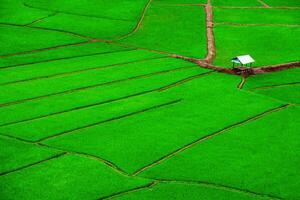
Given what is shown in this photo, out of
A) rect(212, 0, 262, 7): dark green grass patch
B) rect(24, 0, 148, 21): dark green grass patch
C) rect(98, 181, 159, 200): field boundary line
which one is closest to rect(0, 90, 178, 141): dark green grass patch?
rect(98, 181, 159, 200): field boundary line

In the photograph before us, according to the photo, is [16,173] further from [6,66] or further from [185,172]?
[6,66]

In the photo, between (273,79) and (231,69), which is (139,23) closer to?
(231,69)

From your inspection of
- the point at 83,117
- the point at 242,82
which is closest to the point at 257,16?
the point at 242,82

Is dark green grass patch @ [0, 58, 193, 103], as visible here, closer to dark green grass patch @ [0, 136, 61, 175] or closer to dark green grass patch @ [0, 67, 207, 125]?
dark green grass patch @ [0, 67, 207, 125]

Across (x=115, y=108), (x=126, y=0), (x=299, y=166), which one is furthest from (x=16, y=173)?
(x=126, y=0)

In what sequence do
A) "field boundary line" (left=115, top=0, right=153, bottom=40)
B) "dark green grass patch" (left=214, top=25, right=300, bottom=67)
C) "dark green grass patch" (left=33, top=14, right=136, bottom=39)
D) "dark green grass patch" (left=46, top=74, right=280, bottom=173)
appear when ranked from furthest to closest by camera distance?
"dark green grass patch" (left=33, top=14, right=136, bottom=39) < "field boundary line" (left=115, top=0, right=153, bottom=40) < "dark green grass patch" (left=214, top=25, right=300, bottom=67) < "dark green grass patch" (left=46, top=74, right=280, bottom=173)

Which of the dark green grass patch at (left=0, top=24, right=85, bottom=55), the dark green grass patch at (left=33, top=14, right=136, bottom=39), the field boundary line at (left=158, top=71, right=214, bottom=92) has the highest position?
the dark green grass patch at (left=33, top=14, right=136, bottom=39)
